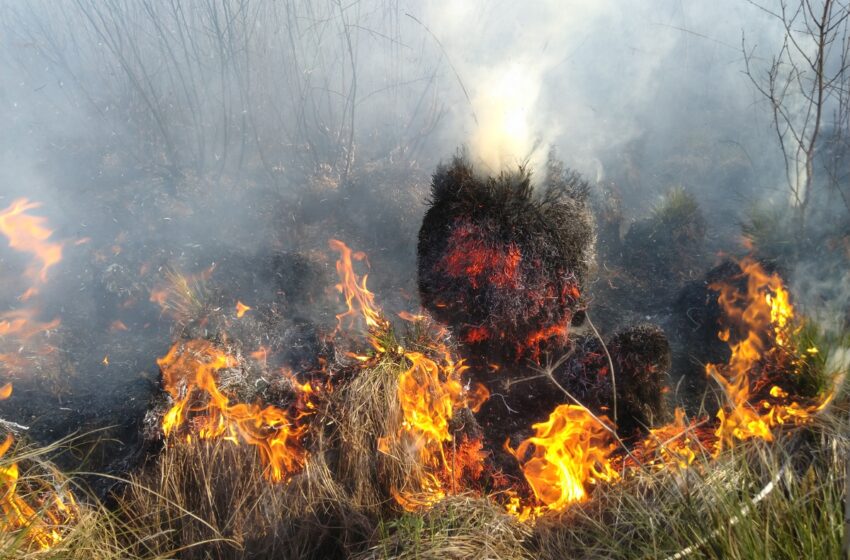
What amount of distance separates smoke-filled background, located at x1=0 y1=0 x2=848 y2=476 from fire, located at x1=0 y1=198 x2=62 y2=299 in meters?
0.10

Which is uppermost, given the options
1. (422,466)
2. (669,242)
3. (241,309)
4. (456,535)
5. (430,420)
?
(669,242)

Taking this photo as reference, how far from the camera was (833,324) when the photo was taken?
3.29 meters

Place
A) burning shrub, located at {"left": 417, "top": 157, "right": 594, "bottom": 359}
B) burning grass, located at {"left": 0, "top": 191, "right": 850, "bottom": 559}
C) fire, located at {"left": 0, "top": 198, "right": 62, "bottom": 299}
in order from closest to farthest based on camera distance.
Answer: burning grass, located at {"left": 0, "top": 191, "right": 850, "bottom": 559}
burning shrub, located at {"left": 417, "top": 157, "right": 594, "bottom": 359}
fire, located at {"left": 0, "top": 198, "right": 62, "bottom": 299}

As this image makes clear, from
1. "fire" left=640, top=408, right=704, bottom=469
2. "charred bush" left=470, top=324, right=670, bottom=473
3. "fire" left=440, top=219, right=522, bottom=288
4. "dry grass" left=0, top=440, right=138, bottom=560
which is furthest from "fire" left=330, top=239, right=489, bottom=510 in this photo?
"dry grass" left=0, top=440, right=138, bottom=560

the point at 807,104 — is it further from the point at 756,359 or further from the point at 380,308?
the point at 380,308

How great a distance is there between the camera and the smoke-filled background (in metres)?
5.12

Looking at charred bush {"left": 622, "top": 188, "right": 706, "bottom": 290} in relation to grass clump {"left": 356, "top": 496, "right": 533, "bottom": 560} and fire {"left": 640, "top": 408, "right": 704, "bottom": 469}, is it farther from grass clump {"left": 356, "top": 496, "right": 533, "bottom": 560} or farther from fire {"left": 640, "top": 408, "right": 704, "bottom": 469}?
grass clump {"left": 356, "top": 496, "right": 533, "bottom": 560}

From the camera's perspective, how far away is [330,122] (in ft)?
21.6

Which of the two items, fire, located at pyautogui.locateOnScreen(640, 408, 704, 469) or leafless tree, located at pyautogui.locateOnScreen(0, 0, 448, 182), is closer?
fire, located at pyautogui.locateOnScreen(640, 408, 704, 469)

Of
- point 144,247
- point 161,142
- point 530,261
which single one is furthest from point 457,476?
point 161,142

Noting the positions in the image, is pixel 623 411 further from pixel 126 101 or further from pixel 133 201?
pixel 126 101

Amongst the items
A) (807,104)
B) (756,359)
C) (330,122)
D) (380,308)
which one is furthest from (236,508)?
(807,104)

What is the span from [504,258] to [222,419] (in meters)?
2.17

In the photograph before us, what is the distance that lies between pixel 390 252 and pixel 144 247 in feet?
7.70
